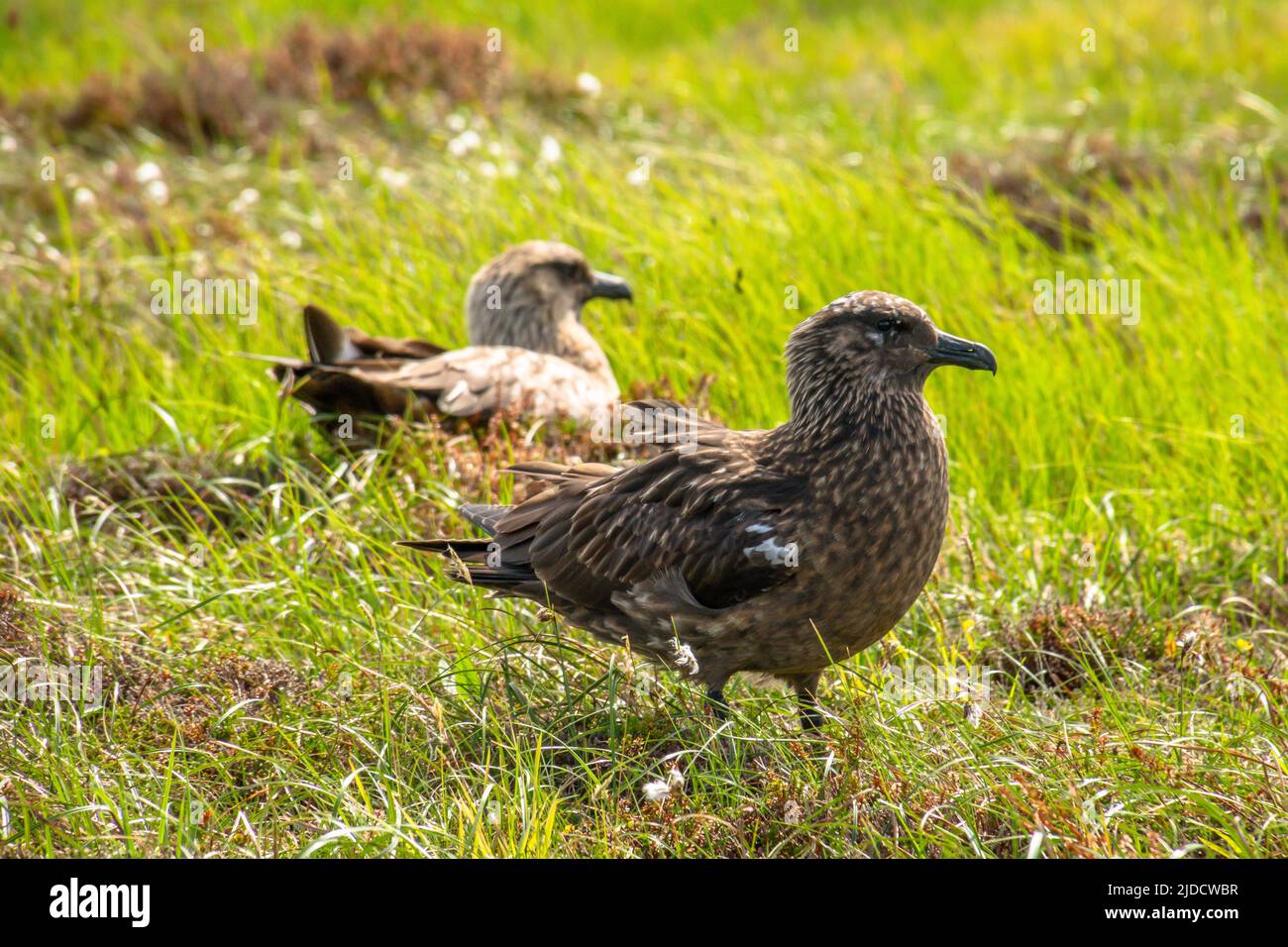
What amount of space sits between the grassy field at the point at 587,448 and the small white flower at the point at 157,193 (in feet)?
0.31

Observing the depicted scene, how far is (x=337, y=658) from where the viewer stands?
4766mm

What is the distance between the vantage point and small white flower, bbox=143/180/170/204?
9.30 metres

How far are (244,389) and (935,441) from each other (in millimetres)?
3730

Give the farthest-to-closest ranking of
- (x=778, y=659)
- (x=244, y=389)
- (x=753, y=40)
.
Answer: (x=753, y=40) → (x=244, y=389) → (x=778, y=659)

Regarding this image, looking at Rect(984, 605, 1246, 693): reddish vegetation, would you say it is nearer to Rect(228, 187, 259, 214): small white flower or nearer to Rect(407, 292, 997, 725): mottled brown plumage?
Rect(407, 292, 997, 725): mottled brown plumage

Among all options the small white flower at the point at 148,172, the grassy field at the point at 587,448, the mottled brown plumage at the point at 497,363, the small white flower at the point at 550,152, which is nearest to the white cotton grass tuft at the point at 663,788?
the grassy field at the point at 587,448

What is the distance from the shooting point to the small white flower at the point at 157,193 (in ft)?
30.5

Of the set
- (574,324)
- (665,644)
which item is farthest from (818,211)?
(665,644)

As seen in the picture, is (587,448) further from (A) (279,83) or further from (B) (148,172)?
(A) (279,83)

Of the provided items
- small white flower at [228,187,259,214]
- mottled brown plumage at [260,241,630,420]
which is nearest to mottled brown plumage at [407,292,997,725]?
mottled brown plumage at [260,241,630,420]

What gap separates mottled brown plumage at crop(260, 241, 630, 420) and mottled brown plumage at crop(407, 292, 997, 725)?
156 cm

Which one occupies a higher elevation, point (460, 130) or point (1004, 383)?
point (460, 130)

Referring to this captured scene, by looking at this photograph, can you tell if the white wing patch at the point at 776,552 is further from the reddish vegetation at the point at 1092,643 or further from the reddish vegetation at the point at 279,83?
the reddish vegetation at the point at 279,83

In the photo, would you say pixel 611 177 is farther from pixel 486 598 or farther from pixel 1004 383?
pixel 486 598
